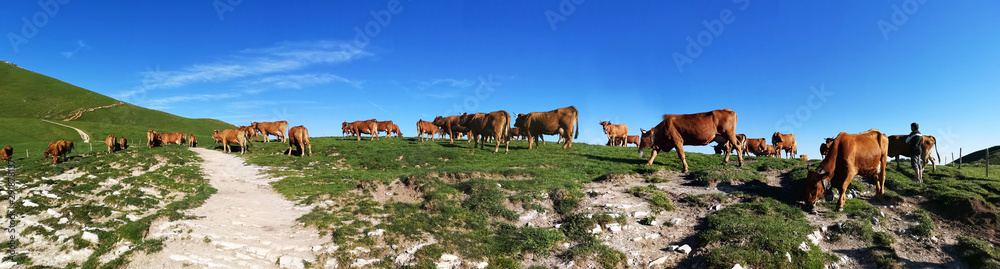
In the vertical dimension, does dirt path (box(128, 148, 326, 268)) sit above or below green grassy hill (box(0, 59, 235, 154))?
below

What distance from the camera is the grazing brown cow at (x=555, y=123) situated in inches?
1102

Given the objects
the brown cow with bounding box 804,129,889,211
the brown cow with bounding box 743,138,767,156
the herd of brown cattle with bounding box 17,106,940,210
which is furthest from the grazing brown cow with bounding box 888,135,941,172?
the brown cow with bounding box 743,138,767,156

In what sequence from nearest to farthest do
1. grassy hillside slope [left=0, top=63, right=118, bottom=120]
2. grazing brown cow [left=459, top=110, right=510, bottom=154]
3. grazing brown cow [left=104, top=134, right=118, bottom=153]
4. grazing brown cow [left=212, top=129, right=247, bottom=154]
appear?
1. grazing brown cow [left=459, top=110, right=510, bottom=154]
2. grazing brown cow [left=104, top=134, right=118, bottom=153]
3. grazing brown cow [left=212, top=129, right=247, bottom=154]
4. grassy hillside slope [left=0, top=63, right=118, bottom=120]

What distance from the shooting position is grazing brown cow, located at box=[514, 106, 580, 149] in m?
28.0

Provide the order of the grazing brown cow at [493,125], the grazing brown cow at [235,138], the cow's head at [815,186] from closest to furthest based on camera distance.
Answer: the cow's head at [815,186]
the grazing brown cow at [493,125]
the grazing brown cow at [235,138]

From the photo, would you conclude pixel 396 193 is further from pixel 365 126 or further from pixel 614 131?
pixel 614 131

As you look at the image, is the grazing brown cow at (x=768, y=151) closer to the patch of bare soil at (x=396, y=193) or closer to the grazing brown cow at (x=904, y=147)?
the grazing brown cow at (x=904, y=147)

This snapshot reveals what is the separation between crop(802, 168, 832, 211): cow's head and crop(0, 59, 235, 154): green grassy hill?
2829 inches

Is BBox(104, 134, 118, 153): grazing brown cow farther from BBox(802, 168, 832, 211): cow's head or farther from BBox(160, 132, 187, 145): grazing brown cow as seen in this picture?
BBox(802, 168, 832, 211): cow's head

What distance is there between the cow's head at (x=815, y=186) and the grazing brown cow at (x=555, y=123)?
17.1 meters

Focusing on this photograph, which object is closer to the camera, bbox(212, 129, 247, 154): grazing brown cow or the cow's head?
the cow's head

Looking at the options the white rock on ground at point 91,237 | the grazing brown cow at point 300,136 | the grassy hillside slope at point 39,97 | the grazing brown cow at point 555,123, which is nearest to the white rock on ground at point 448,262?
the white rock on ground at point 91,237

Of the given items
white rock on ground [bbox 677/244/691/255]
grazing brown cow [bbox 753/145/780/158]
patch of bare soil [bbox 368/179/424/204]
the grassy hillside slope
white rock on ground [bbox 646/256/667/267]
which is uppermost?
the grassy hillside slope

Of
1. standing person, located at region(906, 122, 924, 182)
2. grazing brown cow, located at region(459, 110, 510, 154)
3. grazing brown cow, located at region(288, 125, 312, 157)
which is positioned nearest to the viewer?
standing person, located at region(906, 122, 924, 182)
